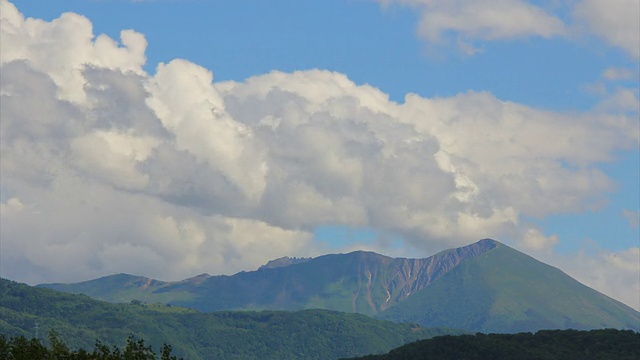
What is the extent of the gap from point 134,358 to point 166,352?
22.5 ft

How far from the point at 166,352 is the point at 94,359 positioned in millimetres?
10247

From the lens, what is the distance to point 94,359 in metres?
145

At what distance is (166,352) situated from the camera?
5733 inches

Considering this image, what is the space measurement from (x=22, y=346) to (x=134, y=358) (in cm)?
1752

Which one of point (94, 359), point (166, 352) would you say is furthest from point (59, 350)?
point (166, 352)

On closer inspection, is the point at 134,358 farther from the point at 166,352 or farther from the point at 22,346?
the point at 22,346

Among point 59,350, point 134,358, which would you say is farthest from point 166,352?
point 59,350

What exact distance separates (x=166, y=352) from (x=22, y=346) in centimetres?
2353

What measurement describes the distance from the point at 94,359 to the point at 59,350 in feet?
22.7

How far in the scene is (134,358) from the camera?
14962 cm

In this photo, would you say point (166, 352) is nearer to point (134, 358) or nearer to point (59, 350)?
point (134, 358)

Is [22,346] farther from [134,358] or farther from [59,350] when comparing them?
[134,358]

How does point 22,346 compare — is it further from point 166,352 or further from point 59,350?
point 166,352
